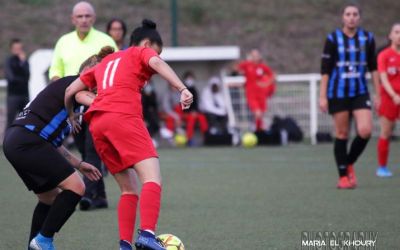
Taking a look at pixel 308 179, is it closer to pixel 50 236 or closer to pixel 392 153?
pixel 392 153

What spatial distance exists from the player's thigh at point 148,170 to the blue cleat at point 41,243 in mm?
800

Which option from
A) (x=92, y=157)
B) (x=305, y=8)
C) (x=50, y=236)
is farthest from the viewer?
(x=305, y=8)

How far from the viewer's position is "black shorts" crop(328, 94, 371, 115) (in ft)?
34.5

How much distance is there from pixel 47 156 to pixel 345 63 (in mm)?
5130

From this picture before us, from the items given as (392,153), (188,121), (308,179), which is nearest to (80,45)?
(308,179)

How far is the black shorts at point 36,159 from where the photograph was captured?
20.8 feet

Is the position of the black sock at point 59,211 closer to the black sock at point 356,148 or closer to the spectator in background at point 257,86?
the black sock at point 356,148

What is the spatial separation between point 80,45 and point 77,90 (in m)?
3.10

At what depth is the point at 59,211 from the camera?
20.7 ft

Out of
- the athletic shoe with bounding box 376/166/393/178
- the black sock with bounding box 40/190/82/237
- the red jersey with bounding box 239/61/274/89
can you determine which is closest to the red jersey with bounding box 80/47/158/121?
the black sock with bounding box 40/190/82/237

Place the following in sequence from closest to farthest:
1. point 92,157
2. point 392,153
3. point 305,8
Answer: point 92,157, point 392,153, point 305,8

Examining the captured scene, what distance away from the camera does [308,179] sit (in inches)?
469

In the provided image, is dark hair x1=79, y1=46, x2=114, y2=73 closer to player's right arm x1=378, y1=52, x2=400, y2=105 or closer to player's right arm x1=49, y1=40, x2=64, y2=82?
player's right arm x1=49, y1=40, x2=64, y2=82

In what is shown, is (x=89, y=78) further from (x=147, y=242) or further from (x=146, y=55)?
(x=147, y=242)
